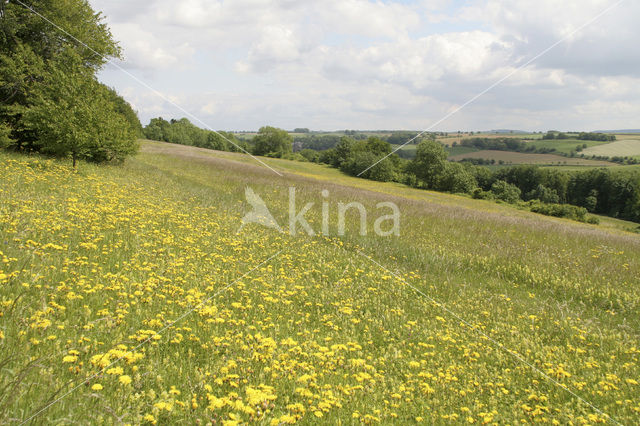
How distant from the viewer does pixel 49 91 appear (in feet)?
50.6

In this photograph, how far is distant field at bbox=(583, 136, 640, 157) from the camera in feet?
253

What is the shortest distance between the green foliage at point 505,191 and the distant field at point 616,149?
95.1ft

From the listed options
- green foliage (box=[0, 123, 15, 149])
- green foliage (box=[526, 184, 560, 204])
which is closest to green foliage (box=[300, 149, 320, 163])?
green foliage (box=[526, 184, 560, 204])

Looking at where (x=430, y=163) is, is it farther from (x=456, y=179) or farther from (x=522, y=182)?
(x=522, y=182)

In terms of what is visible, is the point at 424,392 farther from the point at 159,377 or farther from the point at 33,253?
the point at 33,253

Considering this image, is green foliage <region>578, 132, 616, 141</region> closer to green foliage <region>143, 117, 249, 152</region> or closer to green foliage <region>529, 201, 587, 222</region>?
green foliage <region>529, 201, 587, 222</region>

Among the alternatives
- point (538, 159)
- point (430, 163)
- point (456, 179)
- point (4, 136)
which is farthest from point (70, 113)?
point (538, 159)

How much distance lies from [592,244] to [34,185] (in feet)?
59.0

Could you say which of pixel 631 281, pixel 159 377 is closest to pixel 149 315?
pixel 159 377

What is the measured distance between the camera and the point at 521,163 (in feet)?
234

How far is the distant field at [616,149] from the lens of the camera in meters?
77.1
